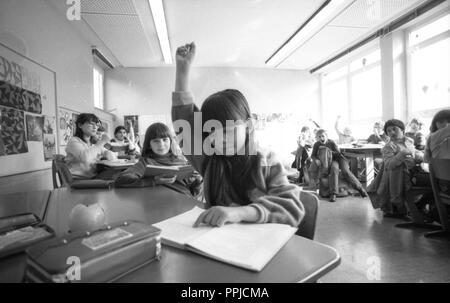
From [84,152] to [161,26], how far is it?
8.05 feet

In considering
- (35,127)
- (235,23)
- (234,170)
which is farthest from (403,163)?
(35,127)

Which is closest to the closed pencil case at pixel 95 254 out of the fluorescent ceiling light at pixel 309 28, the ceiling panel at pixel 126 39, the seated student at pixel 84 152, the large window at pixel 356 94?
the seated student at pixel 84 152

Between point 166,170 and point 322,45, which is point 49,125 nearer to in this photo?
point 166,170

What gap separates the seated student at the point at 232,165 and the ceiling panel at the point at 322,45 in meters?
4.34

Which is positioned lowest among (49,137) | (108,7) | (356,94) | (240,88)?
(49,137)

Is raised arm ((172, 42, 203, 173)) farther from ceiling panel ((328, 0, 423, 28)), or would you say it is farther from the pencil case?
ceiling panel ((328, 0, 423, 28))

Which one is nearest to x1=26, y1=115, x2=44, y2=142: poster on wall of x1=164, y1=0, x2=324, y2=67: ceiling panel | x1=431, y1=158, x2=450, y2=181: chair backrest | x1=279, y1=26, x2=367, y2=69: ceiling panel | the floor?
x1=164, y1=0, x2=324, y2=67: ceiling panel

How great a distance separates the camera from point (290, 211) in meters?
0.63

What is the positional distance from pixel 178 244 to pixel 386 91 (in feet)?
17.9

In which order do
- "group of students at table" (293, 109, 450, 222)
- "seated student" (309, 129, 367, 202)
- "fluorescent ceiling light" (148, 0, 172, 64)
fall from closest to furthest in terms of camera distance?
"group of students at table" (293, 109, 450, 222)
"fluorescent ceiling light" (148, 0, 172, 64)
"seated student" (309, 129, 367, 202)

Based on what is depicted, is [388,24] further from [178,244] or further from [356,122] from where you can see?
[178,244]

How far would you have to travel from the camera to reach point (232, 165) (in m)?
0.80

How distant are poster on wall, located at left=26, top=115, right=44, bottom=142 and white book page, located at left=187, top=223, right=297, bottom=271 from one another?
2778 millimetres

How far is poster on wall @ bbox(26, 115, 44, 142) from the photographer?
2.50 metres
